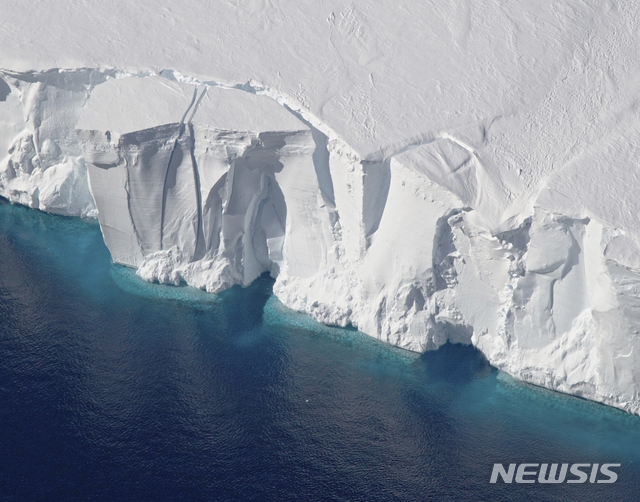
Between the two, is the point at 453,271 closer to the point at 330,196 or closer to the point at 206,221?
the point at 330,196

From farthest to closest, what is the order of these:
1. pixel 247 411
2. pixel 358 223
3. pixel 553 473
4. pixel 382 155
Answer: pixel 358 223 → pixel 382 155 → pixel 247 411 → pixel 553 473

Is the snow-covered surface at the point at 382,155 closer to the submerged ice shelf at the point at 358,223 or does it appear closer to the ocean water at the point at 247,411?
the submerged ice shelf at the point at 358,223

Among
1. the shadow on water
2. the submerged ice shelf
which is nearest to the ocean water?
the shadow on water

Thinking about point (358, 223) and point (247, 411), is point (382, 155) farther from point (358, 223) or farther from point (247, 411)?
point (247, 411)

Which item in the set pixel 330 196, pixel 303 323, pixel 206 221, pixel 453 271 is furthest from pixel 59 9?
pixel 453 271

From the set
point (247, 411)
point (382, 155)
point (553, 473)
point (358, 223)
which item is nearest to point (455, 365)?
point (553, 473)

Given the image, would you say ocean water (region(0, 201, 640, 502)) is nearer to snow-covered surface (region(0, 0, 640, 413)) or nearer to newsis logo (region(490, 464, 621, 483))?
newsis logo (region(490, 464, 621, 483))
